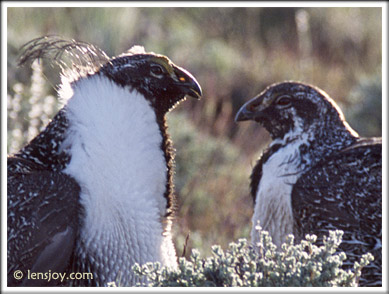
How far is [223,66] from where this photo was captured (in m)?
7.36

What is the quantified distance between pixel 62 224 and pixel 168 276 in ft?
1.45

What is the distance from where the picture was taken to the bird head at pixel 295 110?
12.0 ft

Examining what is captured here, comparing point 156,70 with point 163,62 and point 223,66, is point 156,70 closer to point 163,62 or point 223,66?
point 163,62

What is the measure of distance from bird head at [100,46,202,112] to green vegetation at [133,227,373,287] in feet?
2.46

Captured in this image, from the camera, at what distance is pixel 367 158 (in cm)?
350

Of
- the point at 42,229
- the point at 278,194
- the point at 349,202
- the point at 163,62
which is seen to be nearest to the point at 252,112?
the point at 278,194

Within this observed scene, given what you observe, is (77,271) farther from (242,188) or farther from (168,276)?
(242,188)

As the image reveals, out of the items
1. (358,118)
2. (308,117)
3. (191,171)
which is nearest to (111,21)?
(191,171)

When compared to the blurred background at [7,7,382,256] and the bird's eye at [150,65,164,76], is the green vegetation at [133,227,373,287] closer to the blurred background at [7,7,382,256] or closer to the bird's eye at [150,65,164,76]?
the bird's eye at [150,65,164,76]

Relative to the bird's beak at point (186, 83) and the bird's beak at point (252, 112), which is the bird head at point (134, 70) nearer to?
the bird's beak at point (186, 83)

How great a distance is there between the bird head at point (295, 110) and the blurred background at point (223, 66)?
0.93 metres

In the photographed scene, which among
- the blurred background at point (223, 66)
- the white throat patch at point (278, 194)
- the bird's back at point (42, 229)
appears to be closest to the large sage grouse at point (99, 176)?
the bird's back at point (42, 229)

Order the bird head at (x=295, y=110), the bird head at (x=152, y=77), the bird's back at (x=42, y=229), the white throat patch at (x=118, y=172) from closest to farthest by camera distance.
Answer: the bird's back at (x=42, y=229), the white throat patch at (x=118, y=172), the bird head at (x=152, y=77), the bird head at (x=295, y=110)

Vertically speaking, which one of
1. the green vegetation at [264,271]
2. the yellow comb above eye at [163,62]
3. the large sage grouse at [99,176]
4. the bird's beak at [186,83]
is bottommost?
the green vegetation at [264,271]
